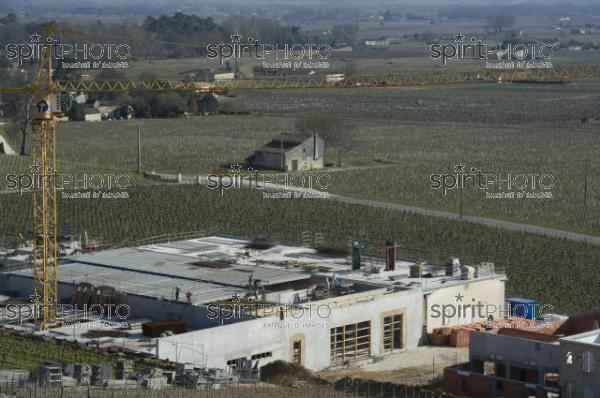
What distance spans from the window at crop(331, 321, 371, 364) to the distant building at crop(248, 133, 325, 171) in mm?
28261

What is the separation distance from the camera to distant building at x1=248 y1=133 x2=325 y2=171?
2195 inches

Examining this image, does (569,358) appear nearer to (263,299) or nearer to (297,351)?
(297,351)

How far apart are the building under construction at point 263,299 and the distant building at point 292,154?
22.9m

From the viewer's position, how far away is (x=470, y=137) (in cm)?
7012

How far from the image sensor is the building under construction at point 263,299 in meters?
25.7

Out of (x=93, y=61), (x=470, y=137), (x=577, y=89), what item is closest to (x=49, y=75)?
(x=470, y=137)

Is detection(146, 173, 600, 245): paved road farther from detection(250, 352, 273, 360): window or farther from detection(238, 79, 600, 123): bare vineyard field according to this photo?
detection(238, 79, 600, 123): bare vineyard field

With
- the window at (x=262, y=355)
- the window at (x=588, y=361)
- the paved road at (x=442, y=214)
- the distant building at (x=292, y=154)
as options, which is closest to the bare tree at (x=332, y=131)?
the distant building at (x=292, y=154)

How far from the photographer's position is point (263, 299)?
27.8m

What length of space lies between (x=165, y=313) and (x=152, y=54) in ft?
300

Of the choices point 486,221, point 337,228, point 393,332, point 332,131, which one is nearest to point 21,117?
point 332,131

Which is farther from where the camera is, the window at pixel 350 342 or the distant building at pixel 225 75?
the distant building at pixel 225 75

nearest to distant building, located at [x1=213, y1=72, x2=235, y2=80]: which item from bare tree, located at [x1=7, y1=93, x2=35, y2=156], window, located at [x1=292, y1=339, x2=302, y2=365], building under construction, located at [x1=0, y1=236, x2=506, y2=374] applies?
bare tree, located at [x1=7, y1=93, x2=35, y2=156]

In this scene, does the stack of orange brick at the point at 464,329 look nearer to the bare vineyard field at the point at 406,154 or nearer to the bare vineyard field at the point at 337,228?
the bare vineyard field at the point at 337,228
